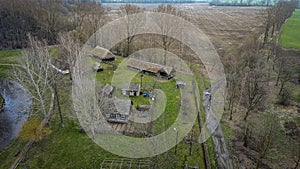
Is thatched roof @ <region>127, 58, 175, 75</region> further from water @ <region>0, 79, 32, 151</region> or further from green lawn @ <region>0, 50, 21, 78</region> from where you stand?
green lawn @ <region>0, 50, 21, 78</region>

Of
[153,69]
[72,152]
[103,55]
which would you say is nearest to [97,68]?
[103,55]

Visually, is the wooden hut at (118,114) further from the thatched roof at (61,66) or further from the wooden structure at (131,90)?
the thatched roof at (61,66)

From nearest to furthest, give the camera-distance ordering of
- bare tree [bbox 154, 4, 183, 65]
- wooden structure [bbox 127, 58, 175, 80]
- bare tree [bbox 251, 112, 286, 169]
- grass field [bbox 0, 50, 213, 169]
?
bare tree [bbox 251, 112, 286, 169]
grass field [bbox 0, 50, 213, 169]
wooden structure [bbox 127, 58, 175, 80]
bare tree [bbox 154, 4, 183, 65]

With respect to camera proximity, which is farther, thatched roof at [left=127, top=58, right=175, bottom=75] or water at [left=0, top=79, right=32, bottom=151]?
thatched roof at [left=127, top=58, right=175, bottom=75]

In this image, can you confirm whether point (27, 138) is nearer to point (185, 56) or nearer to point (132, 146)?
point (132, 146)

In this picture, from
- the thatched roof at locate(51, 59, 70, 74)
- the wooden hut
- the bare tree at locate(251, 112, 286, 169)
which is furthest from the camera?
the thatched roof at locate(51, 59, 70, 74)

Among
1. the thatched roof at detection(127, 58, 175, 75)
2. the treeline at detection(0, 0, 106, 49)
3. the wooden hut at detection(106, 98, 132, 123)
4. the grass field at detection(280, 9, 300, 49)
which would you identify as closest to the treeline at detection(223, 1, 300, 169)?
the grass field at detection(280, 9, 300, 49)

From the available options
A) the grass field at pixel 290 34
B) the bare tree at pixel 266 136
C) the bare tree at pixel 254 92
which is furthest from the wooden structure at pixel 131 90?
the grass field at pixel 290 34

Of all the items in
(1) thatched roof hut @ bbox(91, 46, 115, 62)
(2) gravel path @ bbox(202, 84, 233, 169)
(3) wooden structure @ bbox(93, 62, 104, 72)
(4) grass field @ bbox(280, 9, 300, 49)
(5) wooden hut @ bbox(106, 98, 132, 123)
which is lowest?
(2) gravel path @ bbox(202, 84, 233, 169)
